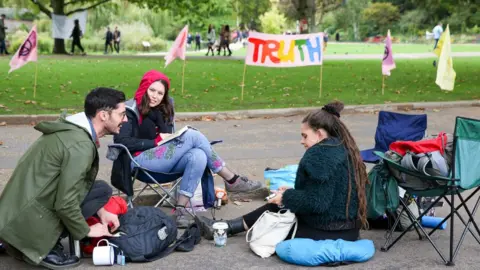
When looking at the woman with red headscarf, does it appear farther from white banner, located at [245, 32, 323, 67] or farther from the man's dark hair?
white banner, located at [245, 32, 323, 67]

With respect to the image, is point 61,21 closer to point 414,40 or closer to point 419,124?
point 419,124

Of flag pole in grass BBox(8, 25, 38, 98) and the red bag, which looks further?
flag pole in grass BBox(8, 25, 38, 98)

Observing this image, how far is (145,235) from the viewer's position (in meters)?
5.07

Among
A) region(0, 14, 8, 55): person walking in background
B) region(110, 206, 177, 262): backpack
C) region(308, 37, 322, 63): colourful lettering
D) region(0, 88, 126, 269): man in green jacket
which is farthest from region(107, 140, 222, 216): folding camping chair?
region(0, 14, 8, 55): person walking in background

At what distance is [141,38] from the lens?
49594mm

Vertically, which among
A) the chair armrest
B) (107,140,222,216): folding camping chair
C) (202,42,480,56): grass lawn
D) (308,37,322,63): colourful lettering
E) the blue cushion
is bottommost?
(202,42,480,56): grass lawn

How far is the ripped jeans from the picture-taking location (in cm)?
595

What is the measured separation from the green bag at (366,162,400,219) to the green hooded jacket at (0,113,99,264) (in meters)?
1.97

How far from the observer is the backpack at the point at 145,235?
501 cm

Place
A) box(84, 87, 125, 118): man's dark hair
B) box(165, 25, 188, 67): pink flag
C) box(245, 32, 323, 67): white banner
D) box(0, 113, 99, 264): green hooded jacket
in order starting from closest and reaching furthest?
box(0, 113, 99, 264): green hooded jacket
box(84, 87, 125, 118): man's dark hair
box(245, 32, 323, 67): white banner
box(165, 25, 188, 67): pink flag

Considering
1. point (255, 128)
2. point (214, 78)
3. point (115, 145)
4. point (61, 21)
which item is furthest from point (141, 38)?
point (115, 145)

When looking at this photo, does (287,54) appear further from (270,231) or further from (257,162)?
(270,231)

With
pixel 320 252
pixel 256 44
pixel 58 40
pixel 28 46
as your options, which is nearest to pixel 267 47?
pixel 256 44

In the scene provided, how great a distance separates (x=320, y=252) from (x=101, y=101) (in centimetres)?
177
